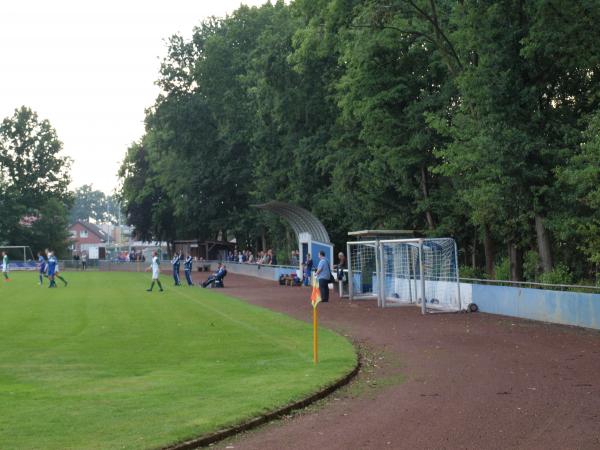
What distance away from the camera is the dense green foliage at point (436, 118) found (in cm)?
2683

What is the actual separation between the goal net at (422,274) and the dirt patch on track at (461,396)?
246 inches

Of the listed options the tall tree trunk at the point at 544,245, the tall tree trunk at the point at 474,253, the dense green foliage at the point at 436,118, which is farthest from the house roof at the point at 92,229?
the tall tree trunk at the point at 544,245

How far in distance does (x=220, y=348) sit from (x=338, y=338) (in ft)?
9.78

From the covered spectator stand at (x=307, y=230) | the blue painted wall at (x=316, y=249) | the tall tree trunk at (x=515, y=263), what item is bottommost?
the tall tree trunk at (x=515, y=263)

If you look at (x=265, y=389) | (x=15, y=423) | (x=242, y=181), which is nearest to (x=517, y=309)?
(x=265, y=389)

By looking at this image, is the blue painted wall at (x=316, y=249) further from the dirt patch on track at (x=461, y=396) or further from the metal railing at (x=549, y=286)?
the dirt patch on track at (x=461, y=396)

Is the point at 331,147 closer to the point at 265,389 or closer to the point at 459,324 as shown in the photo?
the point at 459,324

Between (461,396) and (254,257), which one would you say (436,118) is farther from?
(254,257)

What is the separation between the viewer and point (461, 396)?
40.0 ft

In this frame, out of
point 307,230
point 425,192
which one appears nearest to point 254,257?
point 307,230

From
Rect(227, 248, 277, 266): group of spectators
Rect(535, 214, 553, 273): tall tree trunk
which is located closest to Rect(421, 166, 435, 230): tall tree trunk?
Rect(535, 214, 553, 273): tall tree trunk

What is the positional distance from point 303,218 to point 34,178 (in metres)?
66.2

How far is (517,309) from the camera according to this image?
25.5 metres

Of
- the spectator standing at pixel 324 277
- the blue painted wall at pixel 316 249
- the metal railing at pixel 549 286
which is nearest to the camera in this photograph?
the metal railing at pixel 549 286
